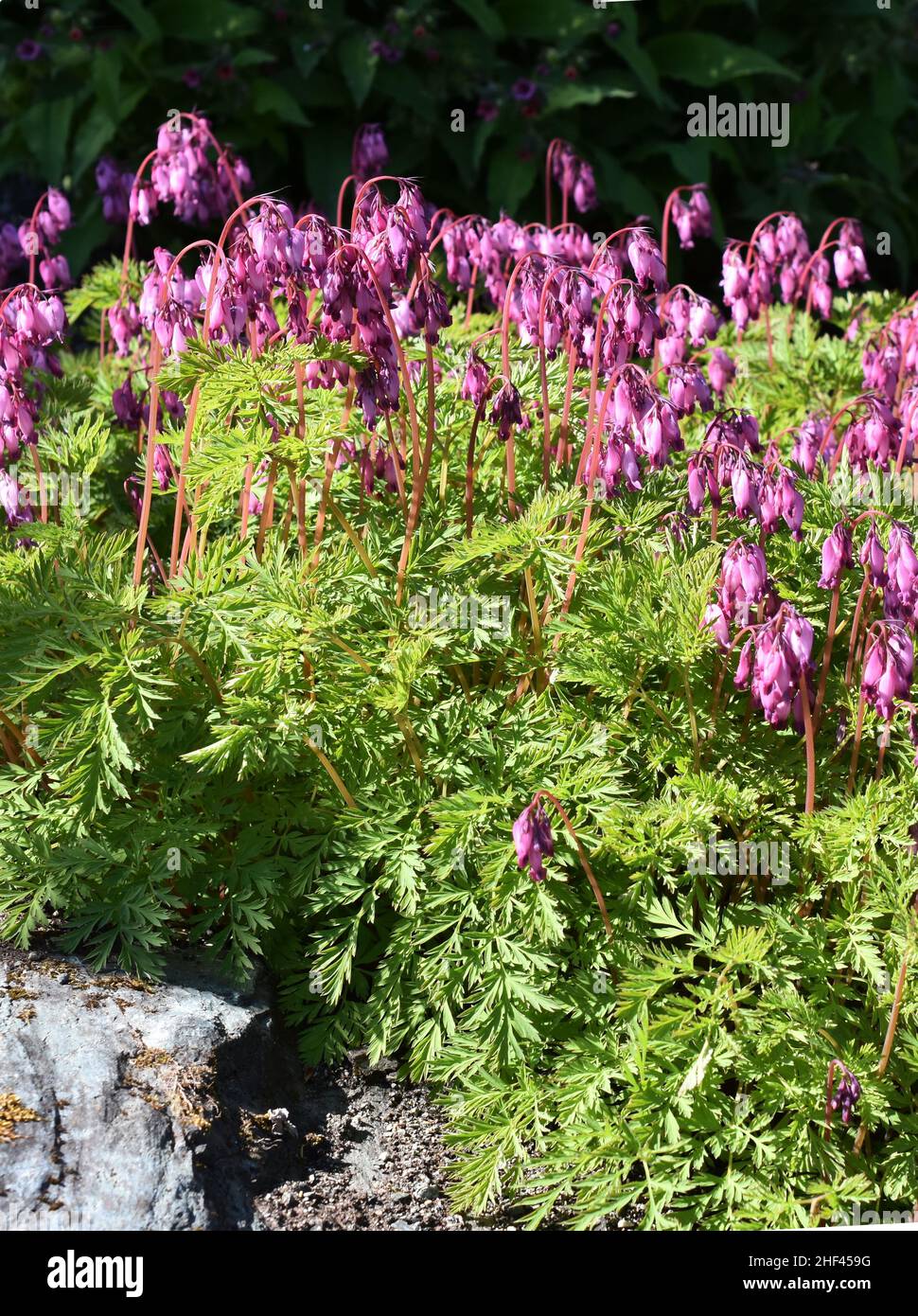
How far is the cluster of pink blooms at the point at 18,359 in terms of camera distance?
400 centimetres

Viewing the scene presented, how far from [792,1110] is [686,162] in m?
7.60

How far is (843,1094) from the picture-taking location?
10.6ft

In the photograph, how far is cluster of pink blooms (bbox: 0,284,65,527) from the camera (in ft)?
13.1

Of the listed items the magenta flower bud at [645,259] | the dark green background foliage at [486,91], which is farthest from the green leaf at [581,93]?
the magenta flower bud at [645,259]

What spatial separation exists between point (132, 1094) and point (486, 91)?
7708mm


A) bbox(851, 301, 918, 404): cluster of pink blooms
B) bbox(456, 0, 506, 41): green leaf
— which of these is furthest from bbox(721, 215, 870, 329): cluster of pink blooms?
bbox(456, 0, 506, 41): green leaf

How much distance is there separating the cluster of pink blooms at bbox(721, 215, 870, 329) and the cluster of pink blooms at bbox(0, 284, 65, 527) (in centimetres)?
263

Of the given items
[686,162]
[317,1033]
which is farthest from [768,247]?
[686,162]

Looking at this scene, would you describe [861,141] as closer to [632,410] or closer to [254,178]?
[254,178]

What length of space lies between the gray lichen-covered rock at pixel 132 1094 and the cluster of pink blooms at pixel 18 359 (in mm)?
1417

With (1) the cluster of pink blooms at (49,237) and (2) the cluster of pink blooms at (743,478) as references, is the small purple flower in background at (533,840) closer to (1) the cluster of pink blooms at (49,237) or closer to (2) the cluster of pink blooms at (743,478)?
(2) the cluster of pink blooms at (743,478)

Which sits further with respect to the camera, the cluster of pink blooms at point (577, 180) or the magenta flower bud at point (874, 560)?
the cluster of pink blooms at point (577, 180)
